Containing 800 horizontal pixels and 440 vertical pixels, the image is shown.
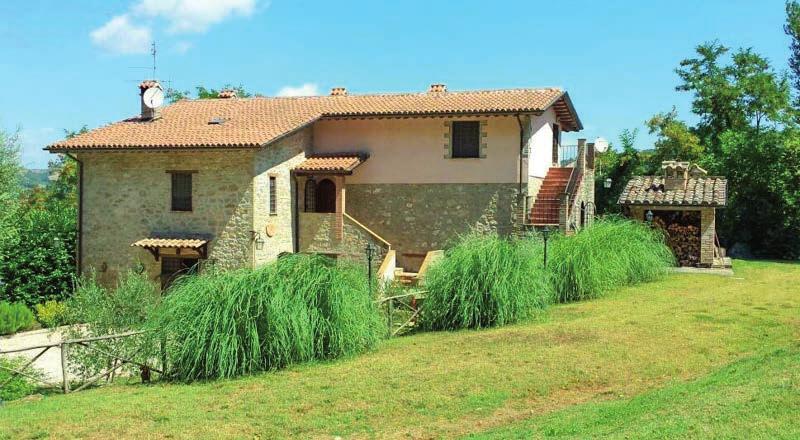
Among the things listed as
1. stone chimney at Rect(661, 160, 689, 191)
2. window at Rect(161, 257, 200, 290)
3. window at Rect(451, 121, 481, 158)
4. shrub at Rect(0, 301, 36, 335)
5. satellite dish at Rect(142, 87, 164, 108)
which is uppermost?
satellite dish at Rect(142, 87, 164, 108)

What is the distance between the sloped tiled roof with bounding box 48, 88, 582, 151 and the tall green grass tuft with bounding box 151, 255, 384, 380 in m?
9.01

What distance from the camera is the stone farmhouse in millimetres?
20094

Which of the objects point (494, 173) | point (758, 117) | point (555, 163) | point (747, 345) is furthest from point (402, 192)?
point (758, 117)

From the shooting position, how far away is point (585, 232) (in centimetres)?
1694

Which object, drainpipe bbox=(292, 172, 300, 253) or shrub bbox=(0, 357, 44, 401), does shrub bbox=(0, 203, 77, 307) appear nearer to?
drainpipe bbox=(292, 172, 300, 253)

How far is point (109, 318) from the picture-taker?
11.6 meters

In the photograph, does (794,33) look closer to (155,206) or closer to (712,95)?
(712,95)

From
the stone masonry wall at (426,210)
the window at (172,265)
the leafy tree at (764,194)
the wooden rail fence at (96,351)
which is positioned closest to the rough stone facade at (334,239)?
the stone masonry wall at (426,210)

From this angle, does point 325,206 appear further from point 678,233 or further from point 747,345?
point 747,345

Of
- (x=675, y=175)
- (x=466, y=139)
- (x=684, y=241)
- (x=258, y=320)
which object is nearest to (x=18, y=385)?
(x=258, y=320)

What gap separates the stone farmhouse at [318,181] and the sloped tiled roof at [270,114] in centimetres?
6

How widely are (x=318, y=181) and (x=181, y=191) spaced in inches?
159

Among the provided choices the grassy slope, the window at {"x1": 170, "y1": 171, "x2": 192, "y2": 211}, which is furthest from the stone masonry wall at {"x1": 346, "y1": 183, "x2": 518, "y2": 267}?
the grassy slope

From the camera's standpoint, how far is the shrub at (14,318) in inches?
734
